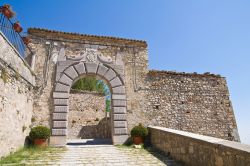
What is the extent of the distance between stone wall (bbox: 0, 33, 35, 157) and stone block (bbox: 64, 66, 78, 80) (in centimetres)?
145

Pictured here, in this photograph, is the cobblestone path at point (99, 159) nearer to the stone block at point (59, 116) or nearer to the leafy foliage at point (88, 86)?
the stone block at point (59, 116)

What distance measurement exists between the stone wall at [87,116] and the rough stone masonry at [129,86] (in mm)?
5096

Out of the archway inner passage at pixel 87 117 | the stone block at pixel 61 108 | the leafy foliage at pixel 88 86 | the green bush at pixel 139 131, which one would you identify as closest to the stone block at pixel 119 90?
the green bush at pixel 139 131

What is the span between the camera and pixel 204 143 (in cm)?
410

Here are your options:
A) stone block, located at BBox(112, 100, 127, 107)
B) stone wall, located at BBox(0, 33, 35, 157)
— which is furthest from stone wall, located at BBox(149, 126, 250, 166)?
stone wall, located at BBox(0, 33, 35, 157)

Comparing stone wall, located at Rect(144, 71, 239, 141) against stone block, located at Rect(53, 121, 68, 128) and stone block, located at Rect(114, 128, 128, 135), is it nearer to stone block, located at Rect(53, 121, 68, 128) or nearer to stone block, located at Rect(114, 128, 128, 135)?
stone block, located at Rect(114, 128, 128, 135)

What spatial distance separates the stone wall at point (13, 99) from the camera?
497cm

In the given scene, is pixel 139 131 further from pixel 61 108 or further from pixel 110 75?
pixel 61 108

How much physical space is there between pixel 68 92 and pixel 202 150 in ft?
18.6

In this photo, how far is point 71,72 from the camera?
824cm

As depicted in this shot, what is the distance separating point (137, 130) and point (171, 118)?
205cm

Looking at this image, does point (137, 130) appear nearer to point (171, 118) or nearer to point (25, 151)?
point (171, 118)

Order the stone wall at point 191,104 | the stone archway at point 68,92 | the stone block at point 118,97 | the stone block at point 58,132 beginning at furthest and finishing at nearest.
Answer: the stone wall at point 191,104
the stone block at point 118,97
the stone archway at point 68,92
the stone block at point 58,132


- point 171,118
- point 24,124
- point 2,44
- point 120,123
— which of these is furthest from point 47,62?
point 171,118
